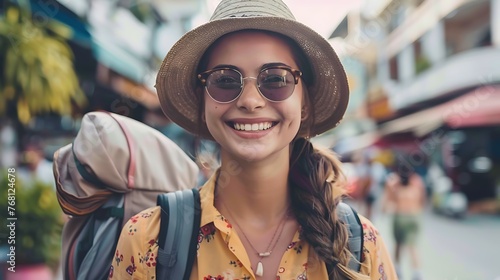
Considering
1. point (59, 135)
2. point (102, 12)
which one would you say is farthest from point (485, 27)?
point (59, 135)

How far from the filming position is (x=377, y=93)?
827 inches

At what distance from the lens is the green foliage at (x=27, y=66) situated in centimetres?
484

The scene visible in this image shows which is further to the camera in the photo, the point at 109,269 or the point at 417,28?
the point at 417,28

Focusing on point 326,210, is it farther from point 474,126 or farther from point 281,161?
point 474,126

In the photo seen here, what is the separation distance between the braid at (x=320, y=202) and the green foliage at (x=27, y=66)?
408 cm

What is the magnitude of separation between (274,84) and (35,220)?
9.91 ft

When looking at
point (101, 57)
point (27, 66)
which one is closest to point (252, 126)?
point (27, 66)

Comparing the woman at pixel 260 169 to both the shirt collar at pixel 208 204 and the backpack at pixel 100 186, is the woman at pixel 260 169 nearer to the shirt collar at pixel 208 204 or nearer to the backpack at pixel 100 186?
the shirt collar at pixel 208 204

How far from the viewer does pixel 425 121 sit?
44.5ft

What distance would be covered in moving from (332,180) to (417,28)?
53.7 ft

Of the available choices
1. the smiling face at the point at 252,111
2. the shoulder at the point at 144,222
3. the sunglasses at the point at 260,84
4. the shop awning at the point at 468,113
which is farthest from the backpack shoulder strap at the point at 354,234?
the shop awning at the point at 468,113

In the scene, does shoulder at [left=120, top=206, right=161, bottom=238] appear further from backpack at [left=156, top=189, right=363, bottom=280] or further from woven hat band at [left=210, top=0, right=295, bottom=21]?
woven hat band at [left=210, top=0, right=295, bottom=21]

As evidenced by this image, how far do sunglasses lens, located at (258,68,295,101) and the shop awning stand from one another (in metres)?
11.1

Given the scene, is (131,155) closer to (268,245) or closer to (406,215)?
(268,245)
